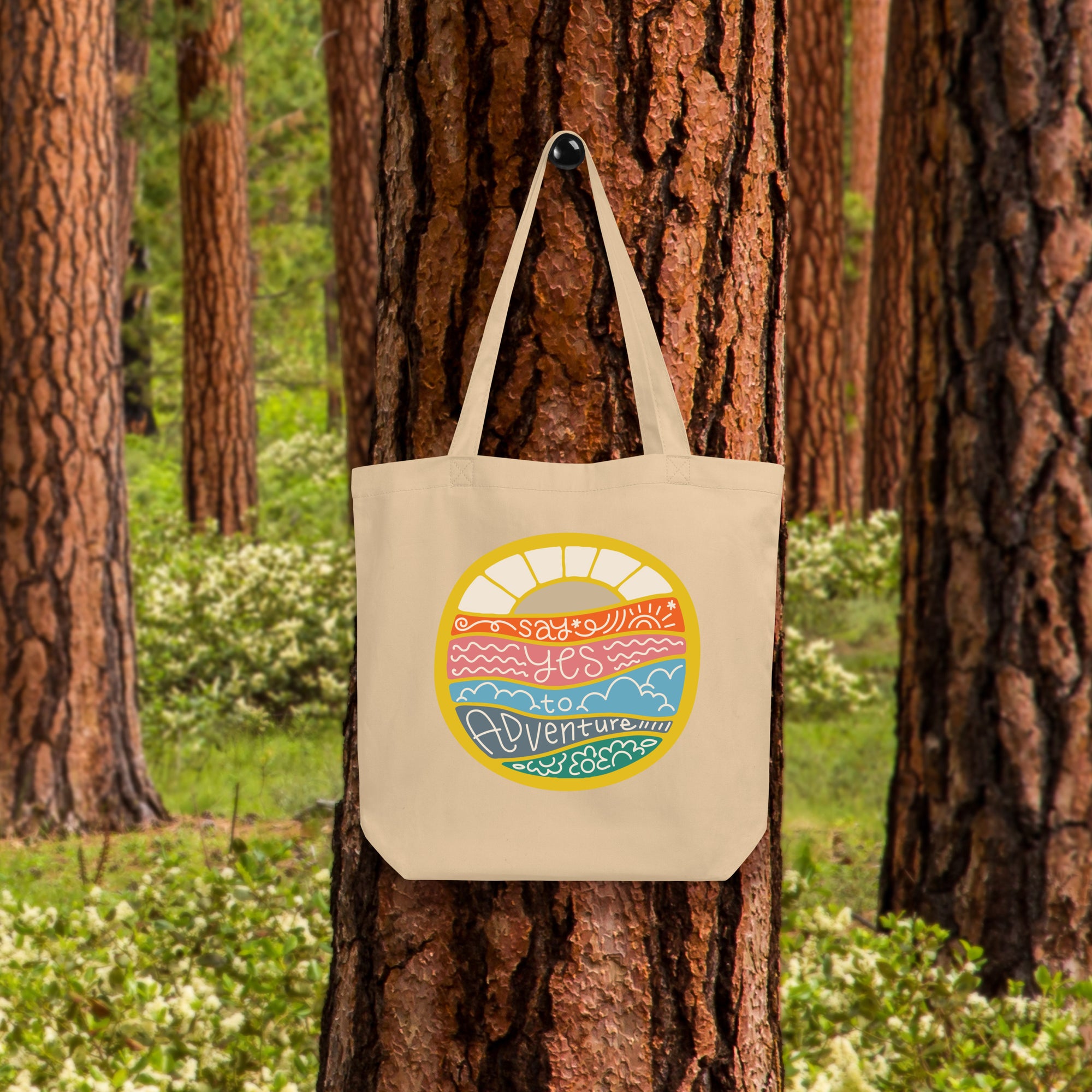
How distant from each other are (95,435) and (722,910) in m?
4.44

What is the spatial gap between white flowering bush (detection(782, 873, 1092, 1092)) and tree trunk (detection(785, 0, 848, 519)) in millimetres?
6977

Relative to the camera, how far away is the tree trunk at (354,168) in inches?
358

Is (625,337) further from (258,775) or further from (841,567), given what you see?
(841,567)

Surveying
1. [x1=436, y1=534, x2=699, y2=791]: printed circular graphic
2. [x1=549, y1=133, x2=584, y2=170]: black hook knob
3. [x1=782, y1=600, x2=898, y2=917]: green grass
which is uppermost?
[x1=549, y1=133, x2=584, y2=170]: black hook knob

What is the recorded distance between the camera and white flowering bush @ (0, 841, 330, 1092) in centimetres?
255

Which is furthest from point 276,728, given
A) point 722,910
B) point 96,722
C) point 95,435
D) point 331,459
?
point 331,459

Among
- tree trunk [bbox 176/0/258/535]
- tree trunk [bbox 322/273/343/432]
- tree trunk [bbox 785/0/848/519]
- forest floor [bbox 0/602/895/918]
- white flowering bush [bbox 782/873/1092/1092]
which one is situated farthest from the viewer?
tree trunk [bbox 322/273/343/432]

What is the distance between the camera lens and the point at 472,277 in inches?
67.0

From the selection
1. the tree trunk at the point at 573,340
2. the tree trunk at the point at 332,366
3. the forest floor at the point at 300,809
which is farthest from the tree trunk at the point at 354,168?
the tree trunk at the point at 332,366

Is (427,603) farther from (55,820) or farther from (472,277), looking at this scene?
(55,820)

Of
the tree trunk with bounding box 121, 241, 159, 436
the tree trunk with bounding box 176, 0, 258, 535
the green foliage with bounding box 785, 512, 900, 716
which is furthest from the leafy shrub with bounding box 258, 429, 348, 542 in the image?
the green foliage with bounding box 785, 512, 900, 716

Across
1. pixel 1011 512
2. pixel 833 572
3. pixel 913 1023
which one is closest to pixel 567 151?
pixel 913 1023

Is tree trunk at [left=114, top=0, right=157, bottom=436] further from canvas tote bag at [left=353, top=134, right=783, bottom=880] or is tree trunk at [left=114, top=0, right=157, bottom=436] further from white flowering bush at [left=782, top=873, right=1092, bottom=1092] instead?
canvas tote bag at [left=353, top=134, right=783, bottom=880]

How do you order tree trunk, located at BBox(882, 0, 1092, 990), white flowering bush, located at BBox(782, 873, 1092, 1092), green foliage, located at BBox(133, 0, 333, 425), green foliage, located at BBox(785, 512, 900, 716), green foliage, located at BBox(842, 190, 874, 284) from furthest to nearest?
green foliage, located at BBox(133, 0, 333, 425)
green foliage, located at BBox(842, 190, 874, 284)
green foliage, located at BBox(785, 512, 900, 716)
tree trunk, located at BBox(882, 0, 1092, 990)
white flowering bush, located at BBox(782, 873, 1092, 1092)
